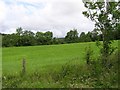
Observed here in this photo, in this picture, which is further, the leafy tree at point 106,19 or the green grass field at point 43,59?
the green grass field at point 43,59

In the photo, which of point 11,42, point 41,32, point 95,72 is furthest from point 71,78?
point 41,32

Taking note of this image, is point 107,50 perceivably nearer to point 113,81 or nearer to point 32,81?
point 113,81

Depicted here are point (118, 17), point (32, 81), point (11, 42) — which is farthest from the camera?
point (11, 42)

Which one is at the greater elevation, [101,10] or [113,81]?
[101,10]

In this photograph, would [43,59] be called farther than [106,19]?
Yes

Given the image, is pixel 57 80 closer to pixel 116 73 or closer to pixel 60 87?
pixel 60 87

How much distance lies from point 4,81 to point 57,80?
2.84 metres

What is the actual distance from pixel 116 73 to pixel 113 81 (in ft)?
2.01

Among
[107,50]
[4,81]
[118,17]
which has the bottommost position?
[4,81]

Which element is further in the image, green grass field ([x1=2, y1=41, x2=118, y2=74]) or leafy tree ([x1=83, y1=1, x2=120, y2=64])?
green grass field ([x1=2, y1=41, x2=118, y2=74])

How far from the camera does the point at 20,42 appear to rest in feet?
Result: 225

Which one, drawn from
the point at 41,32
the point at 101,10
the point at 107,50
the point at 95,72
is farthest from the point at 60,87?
the point at 41,32

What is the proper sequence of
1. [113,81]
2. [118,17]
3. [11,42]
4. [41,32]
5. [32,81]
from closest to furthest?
[113,81], [118,17], [32,81], [11,42], [41,32]

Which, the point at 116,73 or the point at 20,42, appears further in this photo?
the point at 20,42
